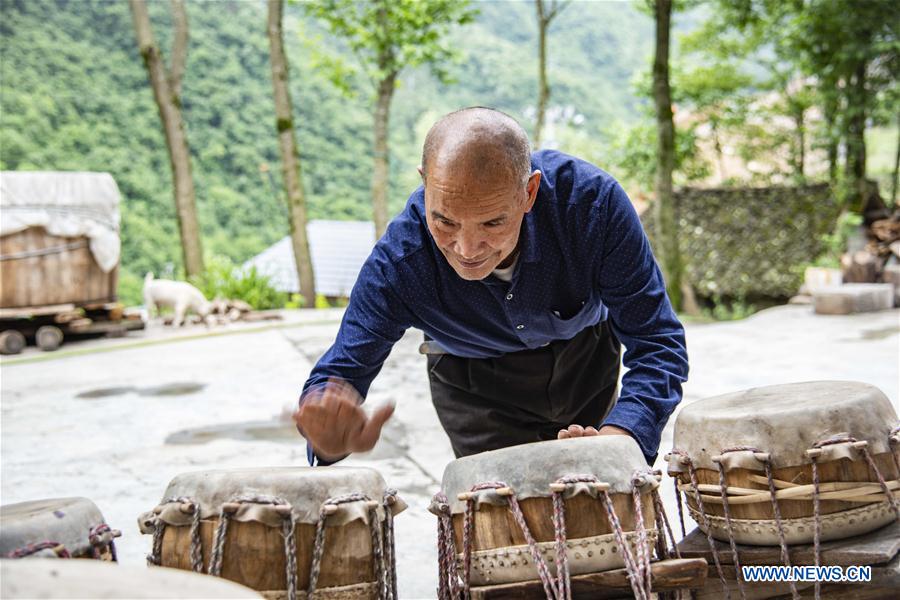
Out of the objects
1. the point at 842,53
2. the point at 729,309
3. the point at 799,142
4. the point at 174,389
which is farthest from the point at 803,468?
the point at 799,142

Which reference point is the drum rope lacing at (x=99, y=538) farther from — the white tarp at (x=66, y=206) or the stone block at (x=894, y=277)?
the stone block at (x=894, y=277)

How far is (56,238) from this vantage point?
26.5 feet

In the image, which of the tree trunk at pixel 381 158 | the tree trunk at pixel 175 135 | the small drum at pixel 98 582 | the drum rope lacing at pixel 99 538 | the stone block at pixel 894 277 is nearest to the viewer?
the small drum at pixel 98 582

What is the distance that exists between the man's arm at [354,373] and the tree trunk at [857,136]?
407 inches

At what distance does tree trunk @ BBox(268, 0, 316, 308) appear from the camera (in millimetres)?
11516

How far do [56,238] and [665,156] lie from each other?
6152mm

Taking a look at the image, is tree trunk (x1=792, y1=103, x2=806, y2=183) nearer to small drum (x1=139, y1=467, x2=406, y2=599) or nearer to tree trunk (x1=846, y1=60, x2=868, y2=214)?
tree trunk (x1=846, y1=60, x2=868, y2=214)

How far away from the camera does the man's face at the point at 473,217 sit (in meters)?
1.83

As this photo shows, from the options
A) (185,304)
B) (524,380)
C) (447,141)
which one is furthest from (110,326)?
(447,141)

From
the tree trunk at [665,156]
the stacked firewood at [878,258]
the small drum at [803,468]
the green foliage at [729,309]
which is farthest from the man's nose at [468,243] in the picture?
the green foliage at [729,309]

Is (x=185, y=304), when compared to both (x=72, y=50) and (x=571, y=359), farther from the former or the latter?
(x=72, y=50)

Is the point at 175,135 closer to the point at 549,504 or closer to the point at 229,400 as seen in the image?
the point at 229,400

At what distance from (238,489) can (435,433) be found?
10.7ft

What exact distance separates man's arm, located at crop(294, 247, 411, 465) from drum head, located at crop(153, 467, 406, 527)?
26cm
